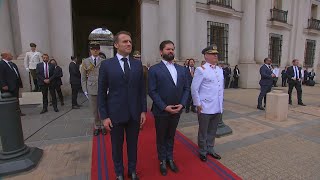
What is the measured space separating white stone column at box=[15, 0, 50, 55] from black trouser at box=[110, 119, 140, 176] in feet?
24.2

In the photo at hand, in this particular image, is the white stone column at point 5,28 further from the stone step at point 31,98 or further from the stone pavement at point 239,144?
the stone pavement at point 239,144


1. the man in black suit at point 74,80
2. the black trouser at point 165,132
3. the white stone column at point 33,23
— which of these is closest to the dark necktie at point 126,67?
the black trouser at point 165,132

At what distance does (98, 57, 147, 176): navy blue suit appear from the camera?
254cm

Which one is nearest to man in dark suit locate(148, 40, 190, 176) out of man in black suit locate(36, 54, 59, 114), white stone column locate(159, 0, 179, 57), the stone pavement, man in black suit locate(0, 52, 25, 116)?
the stone pavement

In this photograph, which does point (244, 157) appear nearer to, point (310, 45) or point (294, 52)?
point (294, 52)

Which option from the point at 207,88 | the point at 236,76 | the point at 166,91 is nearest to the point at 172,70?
the point at 166,91

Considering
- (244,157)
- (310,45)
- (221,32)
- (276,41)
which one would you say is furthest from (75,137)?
(310,45)

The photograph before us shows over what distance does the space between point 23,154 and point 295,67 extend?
29.2 feet

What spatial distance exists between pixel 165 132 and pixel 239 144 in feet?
6.25

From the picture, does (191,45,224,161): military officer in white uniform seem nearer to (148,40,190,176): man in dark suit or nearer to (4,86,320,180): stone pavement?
(148,40,190,176): man in dark suit

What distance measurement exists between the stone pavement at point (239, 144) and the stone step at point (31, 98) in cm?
44

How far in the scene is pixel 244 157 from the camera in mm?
3656

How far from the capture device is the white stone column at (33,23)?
26.3 ft

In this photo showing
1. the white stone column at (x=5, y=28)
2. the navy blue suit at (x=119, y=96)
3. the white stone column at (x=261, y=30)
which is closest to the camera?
the navy blue suit at (x=119, y=96)
